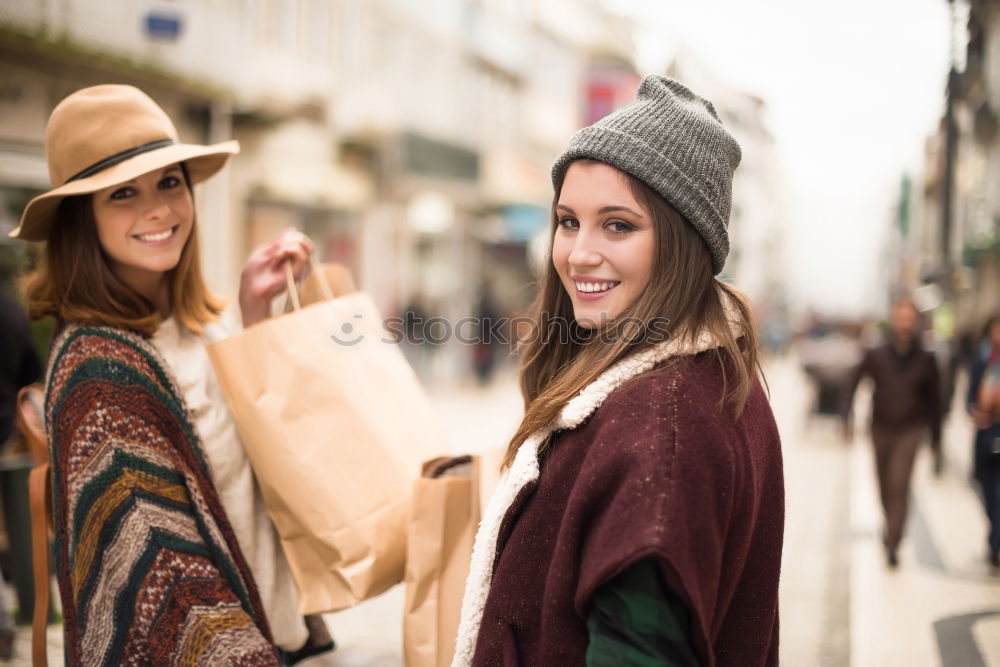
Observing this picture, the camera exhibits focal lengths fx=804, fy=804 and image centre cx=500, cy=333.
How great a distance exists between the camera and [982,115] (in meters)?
20.9

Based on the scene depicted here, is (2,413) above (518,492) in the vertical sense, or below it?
below

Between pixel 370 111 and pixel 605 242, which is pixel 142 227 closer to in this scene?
pixel 605 242

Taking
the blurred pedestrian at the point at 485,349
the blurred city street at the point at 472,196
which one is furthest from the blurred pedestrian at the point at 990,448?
the blurred pedestrian at the point at 485,349

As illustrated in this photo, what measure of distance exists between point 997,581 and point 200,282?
18.5ft

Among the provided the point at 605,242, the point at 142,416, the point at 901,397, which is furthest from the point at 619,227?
the point at 901,397

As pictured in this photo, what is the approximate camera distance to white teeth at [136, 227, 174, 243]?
6.16 ft

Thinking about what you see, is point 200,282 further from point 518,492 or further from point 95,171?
point 518,492

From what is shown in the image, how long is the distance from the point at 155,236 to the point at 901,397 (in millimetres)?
5904

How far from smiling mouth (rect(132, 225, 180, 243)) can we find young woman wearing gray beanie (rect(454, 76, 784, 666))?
3.21 feet

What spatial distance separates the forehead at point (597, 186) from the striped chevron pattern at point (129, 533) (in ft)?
3.17

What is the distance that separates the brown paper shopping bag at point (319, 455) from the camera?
1820mm

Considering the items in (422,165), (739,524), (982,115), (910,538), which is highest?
(982,115)

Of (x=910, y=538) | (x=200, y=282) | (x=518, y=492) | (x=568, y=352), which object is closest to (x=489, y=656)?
(x=518, y=492)

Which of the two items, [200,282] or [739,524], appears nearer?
[739,524]
